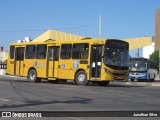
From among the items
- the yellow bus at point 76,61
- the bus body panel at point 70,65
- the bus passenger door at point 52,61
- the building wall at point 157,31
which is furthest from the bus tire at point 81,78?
the building wall at point 157,31

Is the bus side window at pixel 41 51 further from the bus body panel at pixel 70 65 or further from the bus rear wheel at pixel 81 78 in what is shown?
the bus rear wheel at pixel 81 78

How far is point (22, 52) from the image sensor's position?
103ft

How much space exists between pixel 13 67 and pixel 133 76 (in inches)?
604

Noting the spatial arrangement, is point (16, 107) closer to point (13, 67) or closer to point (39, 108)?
point (39, 108)

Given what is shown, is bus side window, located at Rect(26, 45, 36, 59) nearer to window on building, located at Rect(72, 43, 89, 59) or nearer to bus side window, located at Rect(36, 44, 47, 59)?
bus side window, located at Rect(36, 44, 47, 59)

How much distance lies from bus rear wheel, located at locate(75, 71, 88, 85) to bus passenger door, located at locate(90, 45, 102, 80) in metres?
0.61

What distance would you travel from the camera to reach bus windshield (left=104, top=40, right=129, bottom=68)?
2600 cm

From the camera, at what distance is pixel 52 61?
29.0m

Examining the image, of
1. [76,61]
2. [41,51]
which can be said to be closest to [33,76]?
[41,51]

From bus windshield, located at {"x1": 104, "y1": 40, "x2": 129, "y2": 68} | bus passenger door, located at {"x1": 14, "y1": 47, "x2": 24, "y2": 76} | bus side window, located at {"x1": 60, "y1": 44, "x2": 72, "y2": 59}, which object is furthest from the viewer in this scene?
bus passenger door, located at {"x1": 14, "y1": 47, "x2": 24, "y2": 76}

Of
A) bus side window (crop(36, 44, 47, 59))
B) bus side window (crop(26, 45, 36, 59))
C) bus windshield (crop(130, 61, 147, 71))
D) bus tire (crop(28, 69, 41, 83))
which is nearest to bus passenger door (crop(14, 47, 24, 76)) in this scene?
Answer: bus side window (crop(26, 45, 36, 59))

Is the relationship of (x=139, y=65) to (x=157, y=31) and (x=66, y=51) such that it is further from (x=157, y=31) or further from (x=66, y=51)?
(x=157, y=31)

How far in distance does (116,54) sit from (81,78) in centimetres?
284

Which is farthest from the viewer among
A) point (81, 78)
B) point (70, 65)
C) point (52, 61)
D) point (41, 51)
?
point (41, 51)
